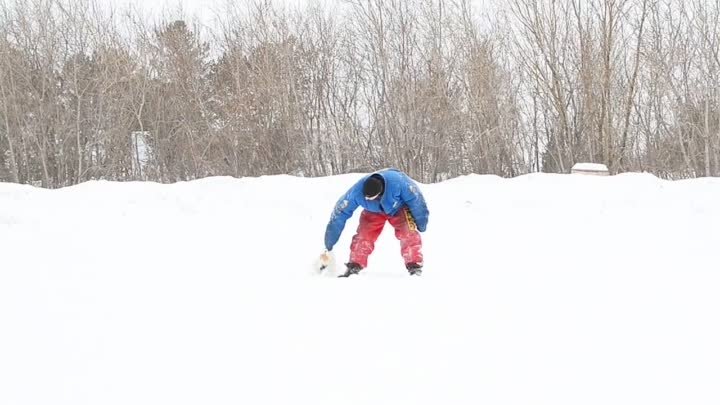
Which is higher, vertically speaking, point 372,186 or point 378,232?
point 372,186

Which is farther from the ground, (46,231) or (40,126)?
(40,126)

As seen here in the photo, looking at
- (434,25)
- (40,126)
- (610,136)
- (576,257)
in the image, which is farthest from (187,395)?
(40,126)

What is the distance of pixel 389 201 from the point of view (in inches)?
188

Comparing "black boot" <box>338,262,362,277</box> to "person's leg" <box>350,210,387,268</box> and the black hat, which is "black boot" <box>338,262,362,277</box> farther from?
the black hat

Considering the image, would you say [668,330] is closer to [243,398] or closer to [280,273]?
[243,398]

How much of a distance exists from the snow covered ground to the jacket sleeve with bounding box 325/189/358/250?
33 cm

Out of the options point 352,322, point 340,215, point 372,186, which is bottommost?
point 352,322

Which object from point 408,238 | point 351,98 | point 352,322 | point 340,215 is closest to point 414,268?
point 408,238

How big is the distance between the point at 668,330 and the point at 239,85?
16021 mm

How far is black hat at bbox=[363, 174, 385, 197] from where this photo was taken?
464 cm

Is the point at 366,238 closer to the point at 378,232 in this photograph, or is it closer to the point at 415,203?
the point at 378,232

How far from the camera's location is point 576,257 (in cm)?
580

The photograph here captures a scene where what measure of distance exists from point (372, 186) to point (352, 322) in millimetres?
1872

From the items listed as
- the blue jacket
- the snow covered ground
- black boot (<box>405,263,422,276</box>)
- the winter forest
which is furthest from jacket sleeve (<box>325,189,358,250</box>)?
the winter forest
